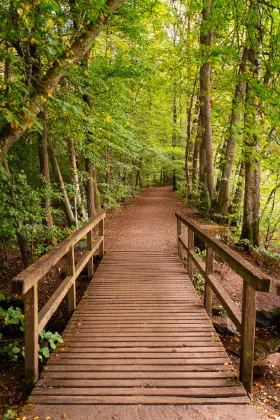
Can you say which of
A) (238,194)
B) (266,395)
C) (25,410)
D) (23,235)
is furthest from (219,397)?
(238,194)

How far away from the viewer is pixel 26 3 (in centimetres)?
367

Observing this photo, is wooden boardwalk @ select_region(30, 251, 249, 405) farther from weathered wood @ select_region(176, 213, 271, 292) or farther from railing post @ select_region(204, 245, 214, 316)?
weathered wood @ select_region(176, 213, 271, 292)

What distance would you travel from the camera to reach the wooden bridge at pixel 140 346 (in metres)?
2.74

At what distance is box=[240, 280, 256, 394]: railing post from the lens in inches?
113

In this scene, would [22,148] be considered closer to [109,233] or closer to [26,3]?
[109,233]

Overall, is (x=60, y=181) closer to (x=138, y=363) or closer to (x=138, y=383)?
(x=138, y=363)

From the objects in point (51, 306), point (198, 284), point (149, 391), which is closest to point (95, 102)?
point (198, 284)

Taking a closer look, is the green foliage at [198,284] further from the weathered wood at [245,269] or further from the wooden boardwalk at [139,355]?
the weathered wood at [245,269]

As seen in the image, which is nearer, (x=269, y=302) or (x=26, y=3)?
(x=26, y=3)

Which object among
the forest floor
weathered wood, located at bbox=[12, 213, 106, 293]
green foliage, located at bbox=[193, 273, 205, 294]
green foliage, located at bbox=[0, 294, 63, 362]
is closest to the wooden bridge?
weathered wood, located at bbox=[12, 213, 106, 293]

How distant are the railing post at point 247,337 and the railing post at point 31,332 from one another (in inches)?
80.0

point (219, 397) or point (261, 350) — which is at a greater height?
point (219, 397)

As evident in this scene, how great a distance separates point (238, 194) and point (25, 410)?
10788 millimetres

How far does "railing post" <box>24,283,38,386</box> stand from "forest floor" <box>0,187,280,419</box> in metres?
0.28
